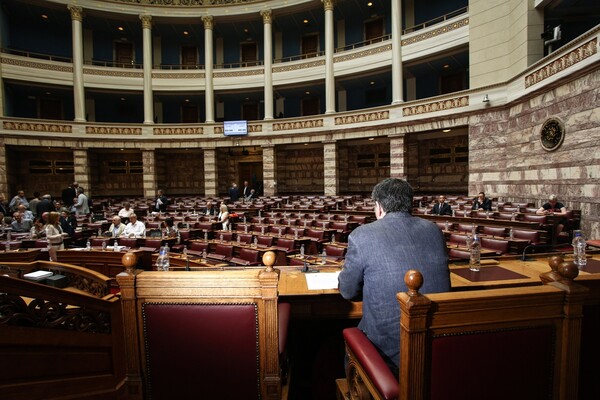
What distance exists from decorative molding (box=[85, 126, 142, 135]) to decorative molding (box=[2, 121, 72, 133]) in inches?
41.2

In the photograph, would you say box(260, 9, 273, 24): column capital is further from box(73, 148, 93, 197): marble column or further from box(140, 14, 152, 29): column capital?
box(73, 148, 93, 197): marble column

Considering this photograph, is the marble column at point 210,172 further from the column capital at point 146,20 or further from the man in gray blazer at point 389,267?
the man in gray blazer at point 389,267

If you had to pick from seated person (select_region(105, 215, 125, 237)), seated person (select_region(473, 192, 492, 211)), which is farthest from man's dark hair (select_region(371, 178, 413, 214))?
seated person (select_region(473, 192, 492, 211))

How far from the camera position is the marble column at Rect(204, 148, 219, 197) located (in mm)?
20625

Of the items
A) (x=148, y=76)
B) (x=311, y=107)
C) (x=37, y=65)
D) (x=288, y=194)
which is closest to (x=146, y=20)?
(x=148, y=76)

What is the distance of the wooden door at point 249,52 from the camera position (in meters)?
22.6

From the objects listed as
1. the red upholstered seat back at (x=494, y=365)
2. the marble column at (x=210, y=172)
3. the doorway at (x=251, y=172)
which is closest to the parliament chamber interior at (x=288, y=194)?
the red upholstered seat back at (x=494, y=365)

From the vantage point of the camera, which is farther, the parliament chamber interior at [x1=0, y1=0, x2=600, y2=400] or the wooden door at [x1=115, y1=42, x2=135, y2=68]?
the wooden door at [x1=115, y1=42, x2=135, y2=68]

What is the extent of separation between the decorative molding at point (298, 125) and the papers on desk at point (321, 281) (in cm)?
1656

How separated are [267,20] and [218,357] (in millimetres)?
21066

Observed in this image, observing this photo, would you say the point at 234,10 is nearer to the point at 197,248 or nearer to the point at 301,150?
the point at 301,150

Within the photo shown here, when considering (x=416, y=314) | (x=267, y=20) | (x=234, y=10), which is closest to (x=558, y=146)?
(x=416, y=314)

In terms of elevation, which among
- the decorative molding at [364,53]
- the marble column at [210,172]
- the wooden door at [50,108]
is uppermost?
the decorative molding at [364,53]

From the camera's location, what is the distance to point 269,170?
65.8ft
